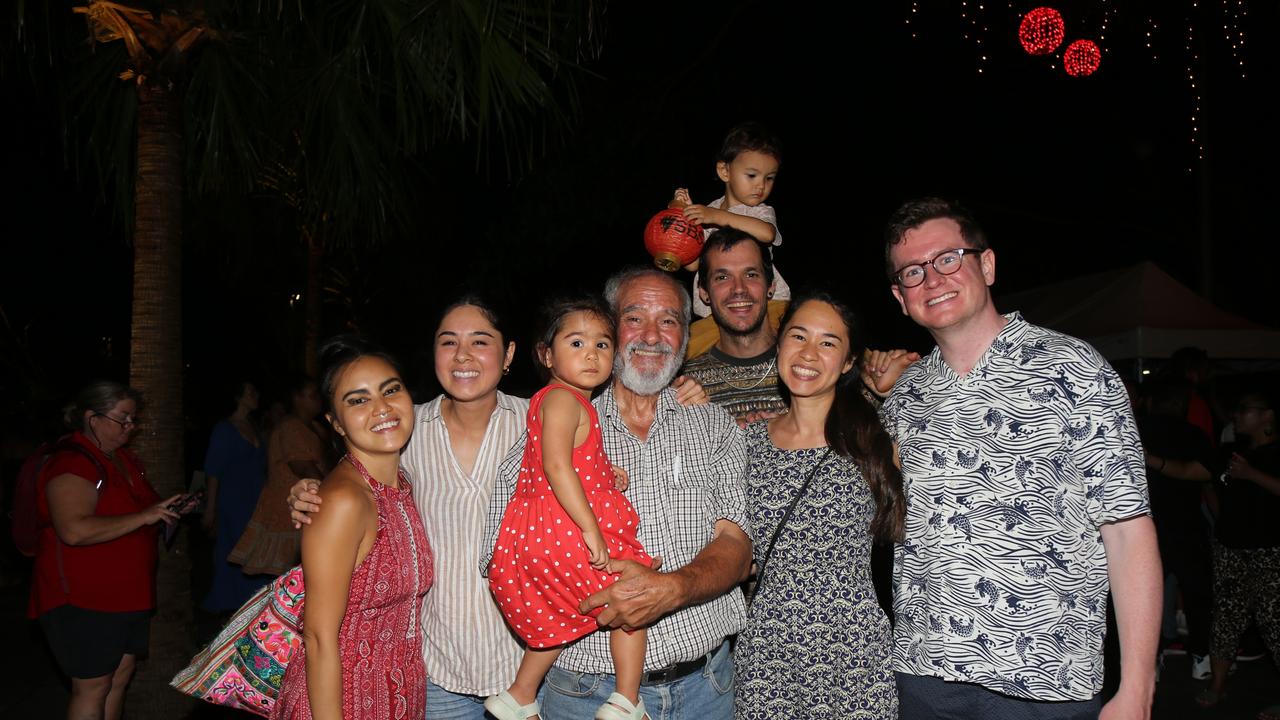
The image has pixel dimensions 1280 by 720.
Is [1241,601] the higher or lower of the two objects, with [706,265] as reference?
lower

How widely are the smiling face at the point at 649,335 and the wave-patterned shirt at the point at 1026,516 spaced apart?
1.06 m

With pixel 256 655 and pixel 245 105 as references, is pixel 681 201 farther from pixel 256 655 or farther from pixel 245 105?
pixel 245 105

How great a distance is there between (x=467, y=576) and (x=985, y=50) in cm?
1407

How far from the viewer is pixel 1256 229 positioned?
17656 millimetres

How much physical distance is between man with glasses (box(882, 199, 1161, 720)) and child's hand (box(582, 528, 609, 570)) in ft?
3.38

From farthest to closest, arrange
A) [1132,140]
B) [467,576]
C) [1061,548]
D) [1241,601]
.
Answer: [1132,140] < [1241,601] < [467,576] < [1061,548]

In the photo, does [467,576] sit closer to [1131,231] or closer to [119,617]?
[119,617]

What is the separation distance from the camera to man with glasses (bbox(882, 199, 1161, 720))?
2.70 metres

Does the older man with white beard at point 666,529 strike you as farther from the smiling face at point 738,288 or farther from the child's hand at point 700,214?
the child's hand at point 700,214

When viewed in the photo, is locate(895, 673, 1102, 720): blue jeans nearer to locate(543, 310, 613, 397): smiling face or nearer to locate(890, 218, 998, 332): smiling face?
locate(890, 218, 998, 332): smiling face

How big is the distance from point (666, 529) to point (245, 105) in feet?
16.0

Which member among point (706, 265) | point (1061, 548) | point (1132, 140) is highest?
point (1132, 140)

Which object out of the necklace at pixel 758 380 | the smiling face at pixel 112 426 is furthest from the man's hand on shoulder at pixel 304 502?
the smiling face at pixel 112 426

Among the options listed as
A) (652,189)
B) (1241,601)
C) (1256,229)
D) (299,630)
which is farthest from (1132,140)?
(299,630)
